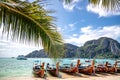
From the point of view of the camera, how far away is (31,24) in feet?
10.0

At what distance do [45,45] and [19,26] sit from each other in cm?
46

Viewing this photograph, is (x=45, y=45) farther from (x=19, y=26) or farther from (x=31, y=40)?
(x=19, y=26)

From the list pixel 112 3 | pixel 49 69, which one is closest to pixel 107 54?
pixel 49 69

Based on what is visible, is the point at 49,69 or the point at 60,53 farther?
the point at 49,69

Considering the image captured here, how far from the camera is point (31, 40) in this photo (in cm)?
299

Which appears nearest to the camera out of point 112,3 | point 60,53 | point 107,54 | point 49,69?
point 60,53

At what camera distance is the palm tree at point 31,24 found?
9.73 ft

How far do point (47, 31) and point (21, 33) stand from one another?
37 cm

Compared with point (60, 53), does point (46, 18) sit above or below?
above

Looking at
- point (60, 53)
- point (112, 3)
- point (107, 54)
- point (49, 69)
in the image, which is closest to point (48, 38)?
point (60, 53)

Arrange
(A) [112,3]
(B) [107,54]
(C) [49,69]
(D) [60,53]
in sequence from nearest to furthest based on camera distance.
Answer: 1. (D) [60,53]
2. (A) [112,3]
3. (C) [49,69]
4. (B) [107,54]

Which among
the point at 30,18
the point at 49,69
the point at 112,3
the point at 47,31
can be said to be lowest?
the point at 49,69

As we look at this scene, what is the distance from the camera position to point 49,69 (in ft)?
68.8

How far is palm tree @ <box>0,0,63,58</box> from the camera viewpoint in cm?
297
